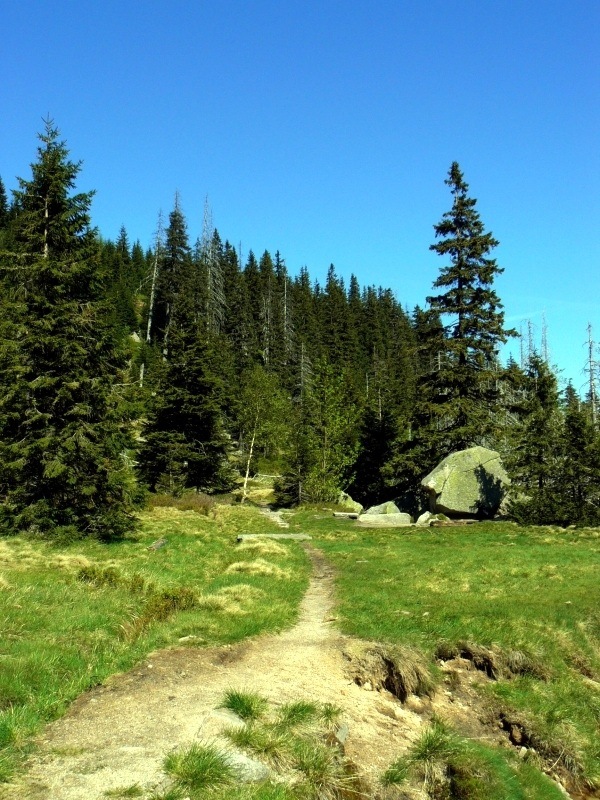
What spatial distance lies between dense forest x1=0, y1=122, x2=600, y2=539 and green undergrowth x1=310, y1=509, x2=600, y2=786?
31.0 feet

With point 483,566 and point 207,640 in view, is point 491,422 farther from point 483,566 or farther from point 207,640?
point 207,640

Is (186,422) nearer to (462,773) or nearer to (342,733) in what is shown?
(342,733)

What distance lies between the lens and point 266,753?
677 centimetres

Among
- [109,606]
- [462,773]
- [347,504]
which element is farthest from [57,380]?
[347,504]

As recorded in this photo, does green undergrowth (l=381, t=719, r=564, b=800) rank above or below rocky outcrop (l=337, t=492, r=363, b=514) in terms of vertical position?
below

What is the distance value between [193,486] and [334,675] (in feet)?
110

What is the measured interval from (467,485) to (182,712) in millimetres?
28852

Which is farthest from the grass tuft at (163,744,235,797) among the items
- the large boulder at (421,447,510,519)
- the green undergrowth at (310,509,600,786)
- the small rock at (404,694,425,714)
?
the large boulder at (421,447,510,519)

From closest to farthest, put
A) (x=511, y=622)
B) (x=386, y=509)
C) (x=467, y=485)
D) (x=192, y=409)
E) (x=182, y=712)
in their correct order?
(x=182, y=712), (x=511, y=622), (x=467, y=485), (x=386, y=509), (x=192, y=409)

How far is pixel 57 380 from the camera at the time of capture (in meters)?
20.6

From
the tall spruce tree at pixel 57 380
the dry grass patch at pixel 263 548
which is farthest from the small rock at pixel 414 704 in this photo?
the tall spruce tree at pixel 57 380

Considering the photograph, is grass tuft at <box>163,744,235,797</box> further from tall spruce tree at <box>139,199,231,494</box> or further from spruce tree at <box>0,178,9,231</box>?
spruce tree at <box>0,178,9,231</box>

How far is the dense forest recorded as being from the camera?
68.2 feet

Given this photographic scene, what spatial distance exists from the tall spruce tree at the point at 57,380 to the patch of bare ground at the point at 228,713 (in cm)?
1172
